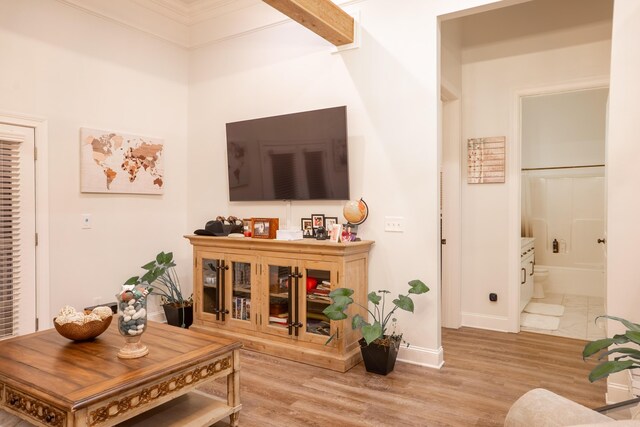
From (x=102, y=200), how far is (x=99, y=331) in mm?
2081

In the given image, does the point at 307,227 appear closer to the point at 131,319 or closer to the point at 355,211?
the point at 355,211

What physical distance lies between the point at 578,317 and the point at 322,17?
171 inches

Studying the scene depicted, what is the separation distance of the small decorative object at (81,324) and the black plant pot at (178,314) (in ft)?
6.53

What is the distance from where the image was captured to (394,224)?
352 cm

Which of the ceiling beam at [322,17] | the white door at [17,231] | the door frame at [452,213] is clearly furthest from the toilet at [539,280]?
the white door at [17,231]

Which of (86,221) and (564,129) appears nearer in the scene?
(86,221)

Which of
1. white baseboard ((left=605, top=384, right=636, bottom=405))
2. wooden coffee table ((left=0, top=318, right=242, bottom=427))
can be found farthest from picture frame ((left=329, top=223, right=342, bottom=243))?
white baseboard ((left=605, top=384, right=636, bottom=405))

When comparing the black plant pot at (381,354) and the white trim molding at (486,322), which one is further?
the white trim molding at (486,322)

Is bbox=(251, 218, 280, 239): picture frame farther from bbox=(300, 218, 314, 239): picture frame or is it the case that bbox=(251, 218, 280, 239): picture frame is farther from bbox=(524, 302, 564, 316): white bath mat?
bbox=(524, 302, 564, 316): white bath mat

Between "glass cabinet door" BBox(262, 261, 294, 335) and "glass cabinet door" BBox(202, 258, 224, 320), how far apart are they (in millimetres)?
583

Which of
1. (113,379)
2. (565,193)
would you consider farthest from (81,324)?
(565,193)

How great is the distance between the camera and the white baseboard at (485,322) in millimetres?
4258

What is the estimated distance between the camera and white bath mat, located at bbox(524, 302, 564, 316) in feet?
16.6

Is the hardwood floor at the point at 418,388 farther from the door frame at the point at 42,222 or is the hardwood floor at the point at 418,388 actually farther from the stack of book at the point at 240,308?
the door frame at the point at 42,222
